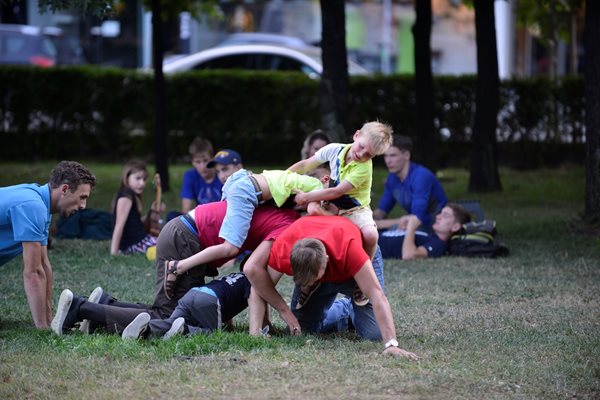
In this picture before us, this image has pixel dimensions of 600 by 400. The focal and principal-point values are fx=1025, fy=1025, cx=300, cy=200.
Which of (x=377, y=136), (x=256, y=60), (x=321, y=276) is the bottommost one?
(x=321, y=276)

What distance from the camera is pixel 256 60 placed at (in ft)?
68.7

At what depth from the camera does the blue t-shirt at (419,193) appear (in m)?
9.96

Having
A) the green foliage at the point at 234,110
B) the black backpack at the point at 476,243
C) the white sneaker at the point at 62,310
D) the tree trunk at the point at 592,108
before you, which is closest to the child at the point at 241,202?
the white sneaker at the point at 62,310

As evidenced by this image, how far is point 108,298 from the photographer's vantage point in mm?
6582

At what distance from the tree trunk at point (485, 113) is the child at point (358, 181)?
8257mm

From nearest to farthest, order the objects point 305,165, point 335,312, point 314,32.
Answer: point 335,312 < point 305,165 < point 314,32

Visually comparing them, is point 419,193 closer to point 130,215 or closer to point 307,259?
point 130,215

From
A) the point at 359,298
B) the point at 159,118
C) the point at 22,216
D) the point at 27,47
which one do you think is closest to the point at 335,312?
the point at 359,298

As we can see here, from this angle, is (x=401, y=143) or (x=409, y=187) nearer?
(x=401, y=143)

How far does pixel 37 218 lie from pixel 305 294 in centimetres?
167

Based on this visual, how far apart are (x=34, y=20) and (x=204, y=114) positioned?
1760 cm

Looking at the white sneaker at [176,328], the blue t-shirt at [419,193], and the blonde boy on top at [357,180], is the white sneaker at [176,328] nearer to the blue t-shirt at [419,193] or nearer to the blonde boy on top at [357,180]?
the blonde boy on top at [357,180]

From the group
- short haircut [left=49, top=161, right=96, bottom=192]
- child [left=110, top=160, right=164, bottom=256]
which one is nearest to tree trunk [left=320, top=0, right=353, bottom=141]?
child [left=110, top=160, right=164, bottom=256]

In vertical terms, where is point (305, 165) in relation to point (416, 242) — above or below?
above
